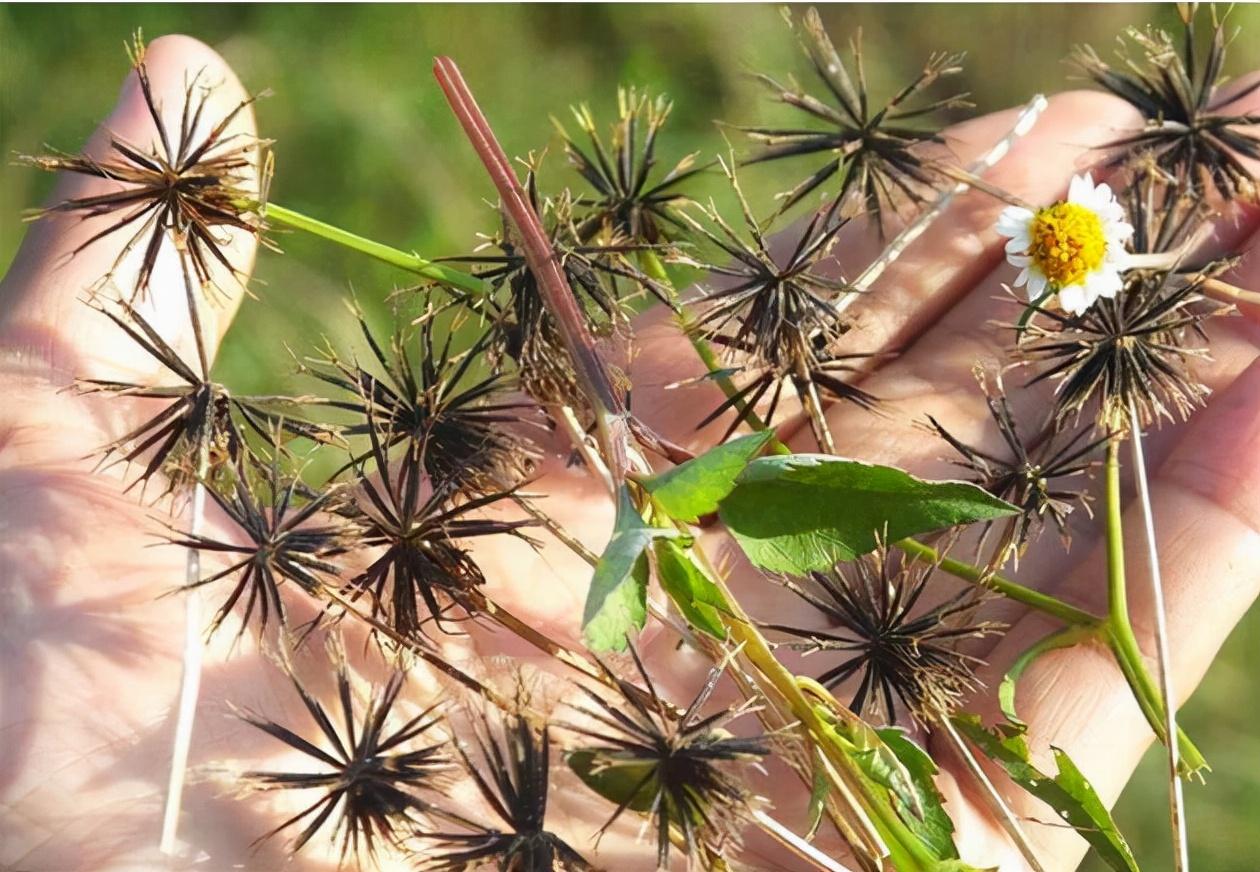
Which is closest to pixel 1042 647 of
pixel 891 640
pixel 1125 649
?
pixel 1125 649

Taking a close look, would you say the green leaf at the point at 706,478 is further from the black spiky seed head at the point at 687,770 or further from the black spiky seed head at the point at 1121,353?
the black spiky seed head at the point at 1121,353

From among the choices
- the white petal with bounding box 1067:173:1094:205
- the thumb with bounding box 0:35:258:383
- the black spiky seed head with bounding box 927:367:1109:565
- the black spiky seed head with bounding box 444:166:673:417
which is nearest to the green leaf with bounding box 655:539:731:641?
the black spiky seed head with bounding box 444:166:673:417

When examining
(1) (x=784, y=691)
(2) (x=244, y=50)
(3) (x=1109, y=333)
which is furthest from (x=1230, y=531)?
(2) (x=244, y=50)

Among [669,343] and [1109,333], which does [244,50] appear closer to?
[669,343]

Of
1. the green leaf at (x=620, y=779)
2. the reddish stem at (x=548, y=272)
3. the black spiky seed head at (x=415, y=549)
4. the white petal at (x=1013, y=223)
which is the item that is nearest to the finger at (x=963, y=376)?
the white petal at (x=1013, y=223)

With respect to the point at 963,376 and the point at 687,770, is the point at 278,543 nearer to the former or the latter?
the point at 687,770

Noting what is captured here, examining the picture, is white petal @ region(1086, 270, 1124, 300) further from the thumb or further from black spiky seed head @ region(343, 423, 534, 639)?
the thumb
